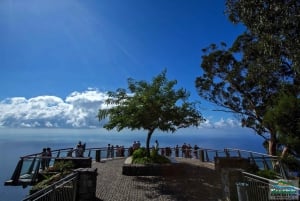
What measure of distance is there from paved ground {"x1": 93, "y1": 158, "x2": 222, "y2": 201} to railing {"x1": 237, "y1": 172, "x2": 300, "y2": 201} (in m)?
2.07

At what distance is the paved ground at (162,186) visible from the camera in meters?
9.16

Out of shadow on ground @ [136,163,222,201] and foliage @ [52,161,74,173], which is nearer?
shadow on ground @ [136,163,222,201]

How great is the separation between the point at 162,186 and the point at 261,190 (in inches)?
212

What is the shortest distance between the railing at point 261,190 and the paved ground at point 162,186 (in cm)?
207

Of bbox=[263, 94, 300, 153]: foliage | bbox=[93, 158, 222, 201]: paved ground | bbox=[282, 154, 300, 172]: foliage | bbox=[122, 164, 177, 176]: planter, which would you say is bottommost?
bbox=[93, 158, 222, 201]: paved ground

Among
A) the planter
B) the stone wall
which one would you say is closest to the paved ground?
the planter

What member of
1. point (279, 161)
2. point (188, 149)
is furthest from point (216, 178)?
point (188, 149)

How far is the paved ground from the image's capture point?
9.16 metres

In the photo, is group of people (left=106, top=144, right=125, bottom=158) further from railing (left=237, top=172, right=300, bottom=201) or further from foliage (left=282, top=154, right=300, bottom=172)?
railing (left=237, top=172, right=300, bottom=201)

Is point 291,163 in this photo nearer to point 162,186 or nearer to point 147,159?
point 162,186

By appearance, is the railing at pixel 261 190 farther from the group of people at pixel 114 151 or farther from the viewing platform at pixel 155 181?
the group of people at pixel 114 151

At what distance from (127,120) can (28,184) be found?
6523 mm

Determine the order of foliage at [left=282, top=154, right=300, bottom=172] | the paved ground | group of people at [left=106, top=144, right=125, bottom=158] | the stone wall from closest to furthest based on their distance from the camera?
the paved ground → the stone wall → foliage at [left=282, top=154, right=300, bottom=172] → group of people at [left=106, top=144, right=125, bottom=158]

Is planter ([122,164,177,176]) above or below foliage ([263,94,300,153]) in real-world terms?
below
